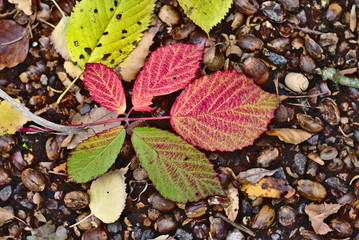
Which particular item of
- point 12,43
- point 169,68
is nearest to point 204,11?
point 169,68

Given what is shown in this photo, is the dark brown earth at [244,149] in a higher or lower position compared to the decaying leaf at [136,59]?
lower

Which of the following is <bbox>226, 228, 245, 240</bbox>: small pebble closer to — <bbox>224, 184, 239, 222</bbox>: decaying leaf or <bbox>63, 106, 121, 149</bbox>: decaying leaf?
<bbox>224, 184, 239, 222</bbox>: decaying leaf

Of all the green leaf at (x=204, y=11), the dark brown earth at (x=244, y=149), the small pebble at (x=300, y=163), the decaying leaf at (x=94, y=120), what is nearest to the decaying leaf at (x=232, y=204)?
the dark brown earth at (x=244, y=149)

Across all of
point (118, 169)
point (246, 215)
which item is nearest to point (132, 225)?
point (118, 169)

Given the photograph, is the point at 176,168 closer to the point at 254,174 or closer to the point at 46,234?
the point at 254,174

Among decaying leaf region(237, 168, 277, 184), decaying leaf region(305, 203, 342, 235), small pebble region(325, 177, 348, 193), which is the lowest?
decaying leaf region(305, 203, 342, 235)

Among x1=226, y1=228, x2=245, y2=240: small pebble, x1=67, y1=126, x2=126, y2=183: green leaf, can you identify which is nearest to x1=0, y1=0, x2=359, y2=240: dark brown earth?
x1=226, y1=228, x2=245, y2=240: small pebble

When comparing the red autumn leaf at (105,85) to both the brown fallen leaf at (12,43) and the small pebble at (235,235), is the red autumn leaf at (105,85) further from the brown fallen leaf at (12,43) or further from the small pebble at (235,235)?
the small pebble at (235,235)

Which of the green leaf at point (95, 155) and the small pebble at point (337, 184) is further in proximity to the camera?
the small pebble at point (337, 184)

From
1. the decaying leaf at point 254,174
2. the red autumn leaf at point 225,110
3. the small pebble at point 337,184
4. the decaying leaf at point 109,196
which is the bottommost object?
the small pebble at point 337,184
